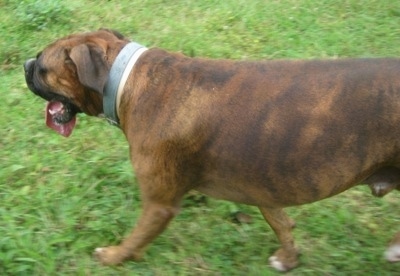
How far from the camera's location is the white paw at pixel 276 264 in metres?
3.71

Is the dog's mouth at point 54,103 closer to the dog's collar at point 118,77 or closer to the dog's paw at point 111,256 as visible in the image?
the dog's collar at point 118,77

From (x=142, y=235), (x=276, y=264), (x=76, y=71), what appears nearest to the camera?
(x=76, y=71)

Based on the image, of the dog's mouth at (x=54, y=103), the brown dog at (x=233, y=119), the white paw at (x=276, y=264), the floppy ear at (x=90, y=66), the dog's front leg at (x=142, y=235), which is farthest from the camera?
the white paw at (x=276, y=264)

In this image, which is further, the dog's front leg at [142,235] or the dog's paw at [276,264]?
the dog's paw at [276,264]

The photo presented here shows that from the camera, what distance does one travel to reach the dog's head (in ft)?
10.9

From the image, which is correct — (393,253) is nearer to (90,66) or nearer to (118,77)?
(118,77)

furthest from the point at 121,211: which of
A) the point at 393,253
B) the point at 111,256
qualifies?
the point at 393,253

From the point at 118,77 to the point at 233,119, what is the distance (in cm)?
67

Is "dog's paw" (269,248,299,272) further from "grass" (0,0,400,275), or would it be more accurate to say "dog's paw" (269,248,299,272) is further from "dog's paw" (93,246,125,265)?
"dog's paw" (93,246,125,265)

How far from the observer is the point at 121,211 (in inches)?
158

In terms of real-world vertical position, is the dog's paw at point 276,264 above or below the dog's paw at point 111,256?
below

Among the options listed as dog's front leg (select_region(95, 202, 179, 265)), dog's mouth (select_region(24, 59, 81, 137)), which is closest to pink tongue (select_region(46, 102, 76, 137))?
dog's mouth (select_region(24, 59, 81, 137))

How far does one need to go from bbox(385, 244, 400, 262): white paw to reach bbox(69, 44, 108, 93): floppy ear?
1871mm

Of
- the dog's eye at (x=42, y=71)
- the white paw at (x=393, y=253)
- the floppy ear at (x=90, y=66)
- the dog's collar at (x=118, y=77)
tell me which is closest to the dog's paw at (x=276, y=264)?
the white paw at (x=393, y=253)
